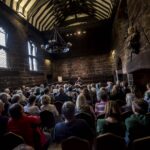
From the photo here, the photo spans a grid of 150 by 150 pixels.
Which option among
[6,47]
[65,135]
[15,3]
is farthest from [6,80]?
[65,135]

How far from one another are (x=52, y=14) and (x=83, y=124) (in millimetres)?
16450

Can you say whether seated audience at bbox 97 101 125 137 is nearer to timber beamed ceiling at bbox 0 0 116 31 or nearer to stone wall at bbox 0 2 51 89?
stone wall at bbox 0 2 51 89

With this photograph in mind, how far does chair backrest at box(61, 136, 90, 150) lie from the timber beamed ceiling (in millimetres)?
11025

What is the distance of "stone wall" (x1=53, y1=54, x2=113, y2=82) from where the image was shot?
1992cm

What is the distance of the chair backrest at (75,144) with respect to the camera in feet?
7.26

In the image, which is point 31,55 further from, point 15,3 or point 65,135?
point 65,135

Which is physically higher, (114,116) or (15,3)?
(15,3)

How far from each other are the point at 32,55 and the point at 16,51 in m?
3.10

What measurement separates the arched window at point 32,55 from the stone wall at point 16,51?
46cm

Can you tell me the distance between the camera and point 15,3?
41.4 feet

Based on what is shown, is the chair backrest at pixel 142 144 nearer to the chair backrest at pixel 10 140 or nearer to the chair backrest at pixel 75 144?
the chair backrest at pixel 75 144

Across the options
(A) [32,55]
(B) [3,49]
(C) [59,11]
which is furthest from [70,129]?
(C) [59,11]

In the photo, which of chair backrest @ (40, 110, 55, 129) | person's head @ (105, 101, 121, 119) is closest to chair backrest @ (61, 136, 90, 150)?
person's head @ (105, 101, 121, 119)

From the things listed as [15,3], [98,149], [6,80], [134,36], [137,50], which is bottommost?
[98,149]
